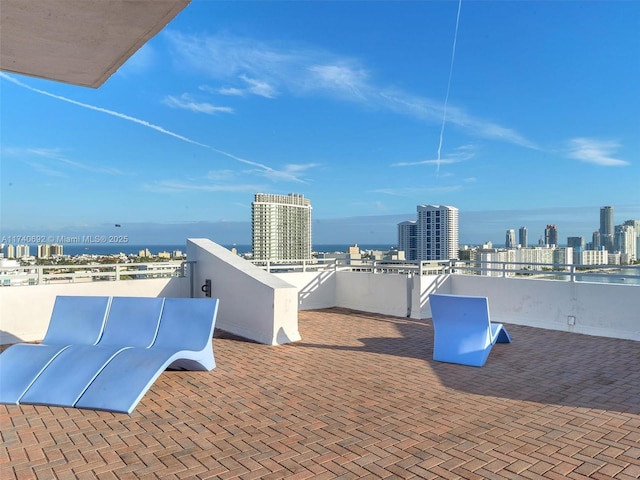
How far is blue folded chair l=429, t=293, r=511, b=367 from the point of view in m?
6.14

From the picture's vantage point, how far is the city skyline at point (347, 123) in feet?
54.2

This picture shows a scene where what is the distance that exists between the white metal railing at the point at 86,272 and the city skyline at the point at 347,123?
1.32 meters

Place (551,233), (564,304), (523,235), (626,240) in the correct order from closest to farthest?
(564,304), (626,240), (551,233), (523,235)

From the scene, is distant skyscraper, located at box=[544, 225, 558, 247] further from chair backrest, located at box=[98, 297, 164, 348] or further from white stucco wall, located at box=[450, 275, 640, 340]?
chair backrest, located at box=[98, 297, 164, 348]

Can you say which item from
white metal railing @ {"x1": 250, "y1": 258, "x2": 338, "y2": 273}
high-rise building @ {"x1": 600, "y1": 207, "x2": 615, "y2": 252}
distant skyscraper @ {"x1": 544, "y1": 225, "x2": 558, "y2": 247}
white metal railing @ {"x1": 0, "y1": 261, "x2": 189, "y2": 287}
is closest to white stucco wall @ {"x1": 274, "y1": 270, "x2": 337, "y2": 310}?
white metal railing @ {"x1": 250, "y1": 258, "x2": 338, "y2": 273}

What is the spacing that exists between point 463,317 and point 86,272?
264 inches

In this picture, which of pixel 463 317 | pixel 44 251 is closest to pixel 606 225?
pixel 463 317

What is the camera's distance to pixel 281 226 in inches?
707

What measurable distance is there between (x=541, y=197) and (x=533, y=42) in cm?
1207

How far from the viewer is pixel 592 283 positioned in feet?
25.9

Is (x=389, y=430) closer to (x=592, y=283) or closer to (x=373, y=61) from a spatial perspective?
(x=592, y=283)

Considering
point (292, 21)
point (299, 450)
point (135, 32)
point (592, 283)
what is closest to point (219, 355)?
point (299, 450)

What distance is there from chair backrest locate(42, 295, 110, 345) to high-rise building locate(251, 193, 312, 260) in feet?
30.3

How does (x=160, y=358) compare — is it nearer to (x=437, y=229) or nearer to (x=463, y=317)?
(x=463, y=317)
